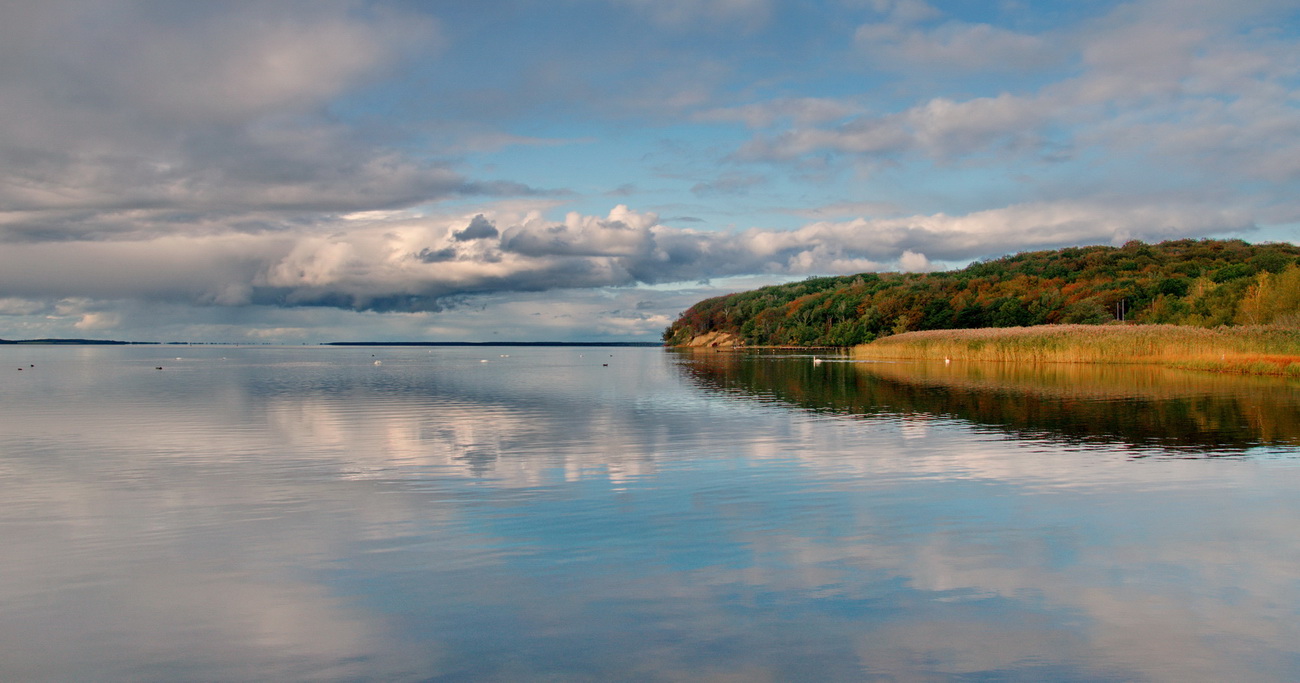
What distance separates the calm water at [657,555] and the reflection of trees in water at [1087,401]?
522 millimetres

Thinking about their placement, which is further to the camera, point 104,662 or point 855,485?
point 855,485

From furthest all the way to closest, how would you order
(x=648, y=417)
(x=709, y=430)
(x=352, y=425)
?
(x=648, y=417) < (x=352, y=425) < (x=709, y=430)

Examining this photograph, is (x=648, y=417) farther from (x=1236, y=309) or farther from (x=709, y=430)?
(x=1236, y=309)

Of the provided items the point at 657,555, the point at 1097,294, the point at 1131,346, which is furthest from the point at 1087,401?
the point at 1097,294

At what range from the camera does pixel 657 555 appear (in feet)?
38.1

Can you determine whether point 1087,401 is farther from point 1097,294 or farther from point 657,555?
point 1097,294

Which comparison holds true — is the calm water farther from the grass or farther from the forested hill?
the forested hill

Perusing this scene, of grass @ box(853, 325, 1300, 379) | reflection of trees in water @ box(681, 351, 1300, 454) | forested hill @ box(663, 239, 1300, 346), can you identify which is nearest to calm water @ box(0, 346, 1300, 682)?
reflection of trees in water @ box(681, 351, 1300, 454)

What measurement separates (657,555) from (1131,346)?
2684 inches

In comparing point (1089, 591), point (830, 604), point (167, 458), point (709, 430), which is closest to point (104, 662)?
point (830, 604)

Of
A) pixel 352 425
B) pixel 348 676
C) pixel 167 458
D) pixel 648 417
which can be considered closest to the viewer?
pixel 348 676

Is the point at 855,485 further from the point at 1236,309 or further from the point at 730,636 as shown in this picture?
the point at 1236,309

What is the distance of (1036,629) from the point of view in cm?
869

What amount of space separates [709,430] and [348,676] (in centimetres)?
2016
